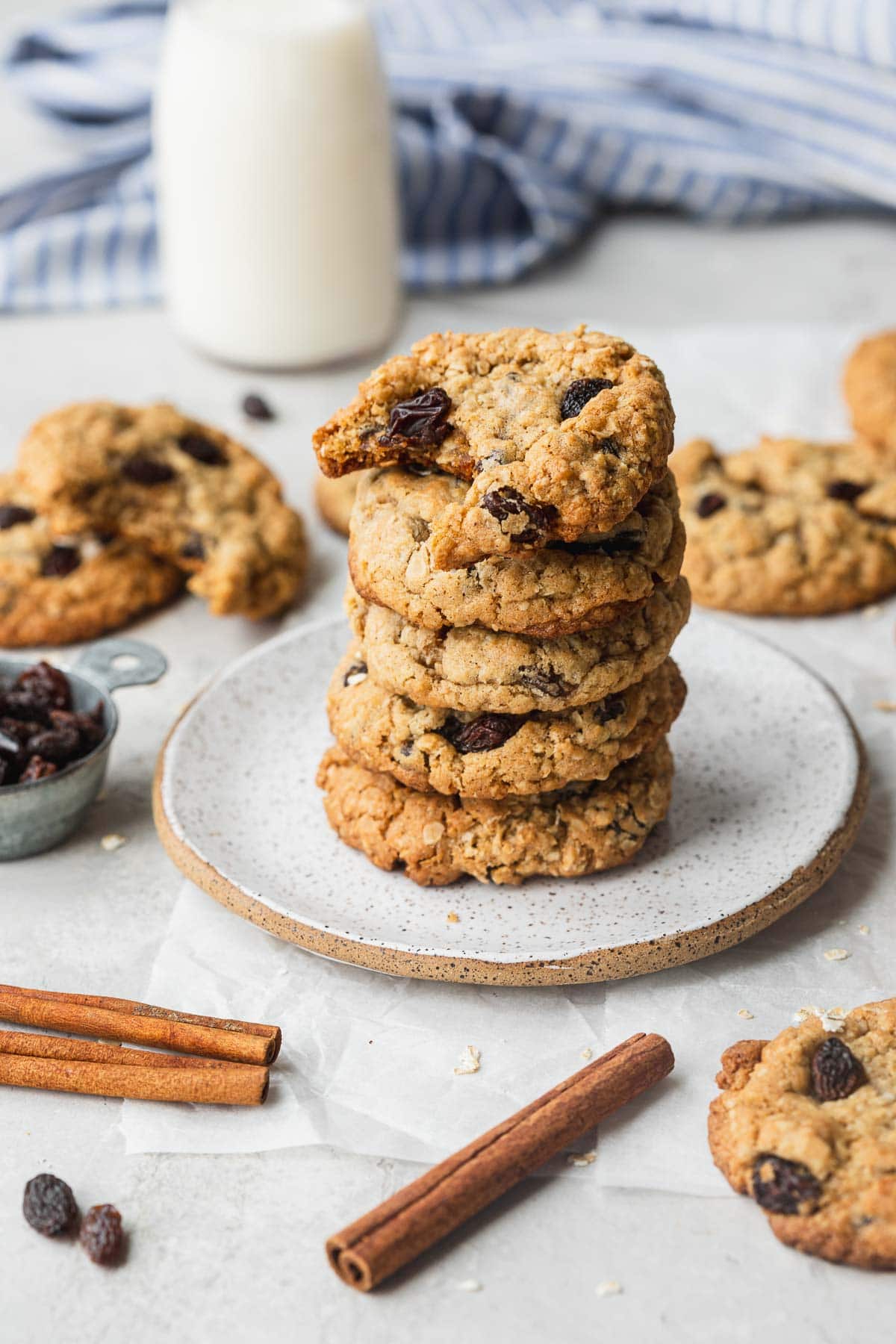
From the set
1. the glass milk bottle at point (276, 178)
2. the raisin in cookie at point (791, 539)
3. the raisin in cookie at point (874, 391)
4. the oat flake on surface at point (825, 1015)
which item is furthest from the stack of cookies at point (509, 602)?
the glass milk bottle at point (276, 178)

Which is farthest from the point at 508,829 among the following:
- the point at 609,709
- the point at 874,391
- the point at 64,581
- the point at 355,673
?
the point at 874,391

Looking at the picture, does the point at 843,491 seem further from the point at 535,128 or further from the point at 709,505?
the point at 535,128

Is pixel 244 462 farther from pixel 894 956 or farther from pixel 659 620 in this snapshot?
pixel 894 956

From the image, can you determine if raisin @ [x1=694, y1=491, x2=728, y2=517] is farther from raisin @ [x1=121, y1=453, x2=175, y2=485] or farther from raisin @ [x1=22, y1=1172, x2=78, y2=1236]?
raisin @ [x1=22, y1=1172, x2=78, y2=1236]

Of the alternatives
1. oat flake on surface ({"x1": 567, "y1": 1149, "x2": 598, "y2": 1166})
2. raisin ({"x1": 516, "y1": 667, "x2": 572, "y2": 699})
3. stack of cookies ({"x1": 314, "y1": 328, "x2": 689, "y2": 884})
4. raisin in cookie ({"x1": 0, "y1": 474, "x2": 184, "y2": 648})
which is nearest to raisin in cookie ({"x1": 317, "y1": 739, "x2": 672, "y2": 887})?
stack of cookies ({"x1": 314, "y1": 328, "x2": 689, "y2": 884})

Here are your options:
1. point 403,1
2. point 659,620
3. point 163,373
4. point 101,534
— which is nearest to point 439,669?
point 659,620
